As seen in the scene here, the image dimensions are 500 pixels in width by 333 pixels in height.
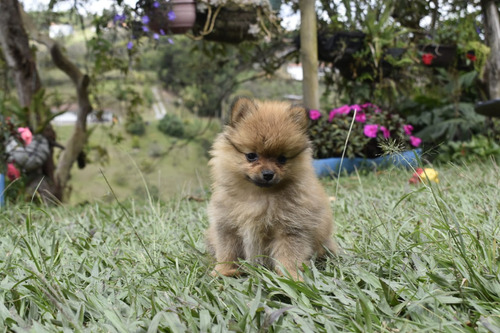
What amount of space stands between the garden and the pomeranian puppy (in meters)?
0.11

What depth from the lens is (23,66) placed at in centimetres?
648

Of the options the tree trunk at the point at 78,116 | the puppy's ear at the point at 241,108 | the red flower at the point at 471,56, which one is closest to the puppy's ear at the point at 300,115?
the puppy's ear at the point at 241,108

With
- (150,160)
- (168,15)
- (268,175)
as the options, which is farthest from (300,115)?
(150,160)

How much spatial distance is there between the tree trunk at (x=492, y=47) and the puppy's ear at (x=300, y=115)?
646cm

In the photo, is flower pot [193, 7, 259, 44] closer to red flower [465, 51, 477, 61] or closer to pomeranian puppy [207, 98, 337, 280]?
red flower [465, 51, 477, 61]

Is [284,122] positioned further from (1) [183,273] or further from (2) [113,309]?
(2) [113,309]

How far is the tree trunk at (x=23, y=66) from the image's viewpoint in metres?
6.14

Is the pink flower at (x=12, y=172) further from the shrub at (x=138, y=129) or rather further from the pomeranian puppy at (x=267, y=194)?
the shrub at (x=138, y=129)

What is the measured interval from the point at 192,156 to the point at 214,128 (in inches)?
30.1

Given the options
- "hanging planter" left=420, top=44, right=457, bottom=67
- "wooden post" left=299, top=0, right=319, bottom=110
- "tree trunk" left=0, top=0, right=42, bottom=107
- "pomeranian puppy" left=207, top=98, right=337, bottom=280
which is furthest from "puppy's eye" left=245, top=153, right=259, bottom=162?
"hanging planter" left=420, top=44, right=457, bottom=67

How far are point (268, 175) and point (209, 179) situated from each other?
835 mm

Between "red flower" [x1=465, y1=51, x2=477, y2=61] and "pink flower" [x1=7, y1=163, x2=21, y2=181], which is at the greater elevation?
"red flower" [x1=465, y1=51, x2=477, y2=61]

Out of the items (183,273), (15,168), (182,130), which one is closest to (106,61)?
(15,168)

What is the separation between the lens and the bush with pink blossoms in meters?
6.59
